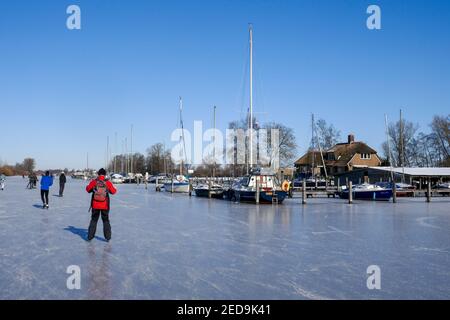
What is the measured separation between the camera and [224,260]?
872 cm

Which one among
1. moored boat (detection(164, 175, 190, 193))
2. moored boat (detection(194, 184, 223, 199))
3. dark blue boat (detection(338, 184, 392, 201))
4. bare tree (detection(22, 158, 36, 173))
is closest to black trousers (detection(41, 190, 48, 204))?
moored boat (detection(194, 184, 223, 199))

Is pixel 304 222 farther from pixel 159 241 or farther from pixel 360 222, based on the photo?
pixel 159 241

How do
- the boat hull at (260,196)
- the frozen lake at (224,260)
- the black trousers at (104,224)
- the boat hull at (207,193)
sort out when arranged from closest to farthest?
the frozen lake at (224,260), the black trousers at (104,224), the boat hull at (260,196), the boat hull at (207,193)

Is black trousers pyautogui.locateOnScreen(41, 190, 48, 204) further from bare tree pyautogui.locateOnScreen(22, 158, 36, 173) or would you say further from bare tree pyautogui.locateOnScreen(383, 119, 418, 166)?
bare tree pyautogui.locateOnScreen(22, 158, 36, 173)

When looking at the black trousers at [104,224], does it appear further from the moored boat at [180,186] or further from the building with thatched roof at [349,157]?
the building with thatched roof at [349,157]

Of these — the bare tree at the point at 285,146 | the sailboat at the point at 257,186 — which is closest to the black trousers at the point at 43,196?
the sailboat at the point at 257,186

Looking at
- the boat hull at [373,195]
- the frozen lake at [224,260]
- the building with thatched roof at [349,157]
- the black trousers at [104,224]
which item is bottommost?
the boat hull at [373,195]

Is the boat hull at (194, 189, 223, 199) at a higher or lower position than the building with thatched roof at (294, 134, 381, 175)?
lower

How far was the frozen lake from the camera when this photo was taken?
6.42 meters

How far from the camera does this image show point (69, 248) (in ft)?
32.6

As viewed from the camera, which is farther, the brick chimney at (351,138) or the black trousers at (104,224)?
the brick chimney at (351,138)

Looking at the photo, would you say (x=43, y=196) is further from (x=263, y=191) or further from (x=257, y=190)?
(x=263, y=191)

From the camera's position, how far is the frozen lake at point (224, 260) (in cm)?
642
